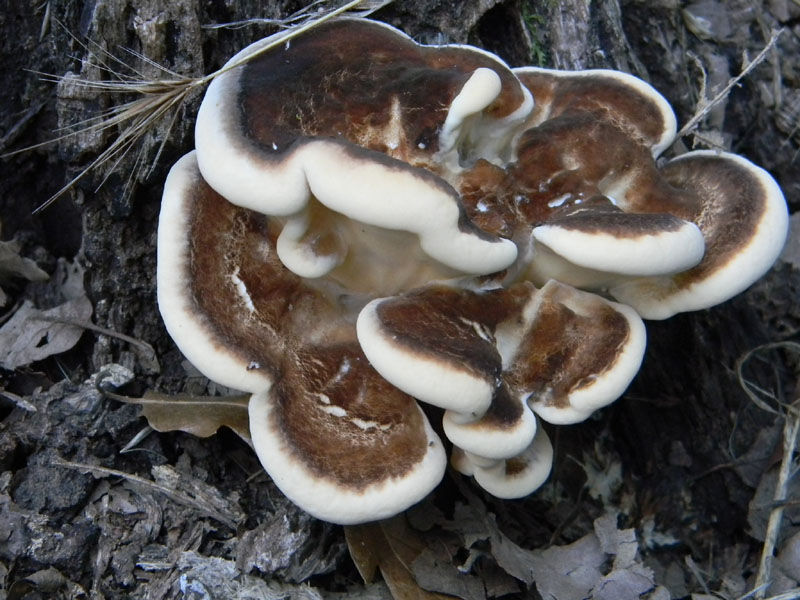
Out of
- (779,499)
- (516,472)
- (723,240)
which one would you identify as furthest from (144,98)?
(779,499)

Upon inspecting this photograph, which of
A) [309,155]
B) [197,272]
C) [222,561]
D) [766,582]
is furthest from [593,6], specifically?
[222,561]

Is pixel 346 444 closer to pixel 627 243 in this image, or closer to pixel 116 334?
pixel 627 243

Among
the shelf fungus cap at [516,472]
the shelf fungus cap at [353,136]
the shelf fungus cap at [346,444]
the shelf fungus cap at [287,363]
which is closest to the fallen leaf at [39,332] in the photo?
the shelf fungus cap at [287,363]

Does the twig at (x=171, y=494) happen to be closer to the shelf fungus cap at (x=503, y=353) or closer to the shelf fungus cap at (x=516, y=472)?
the shelf fungus cap at (x=516, y=472)

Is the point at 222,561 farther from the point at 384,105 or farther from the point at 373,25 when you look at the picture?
the point at 373,25

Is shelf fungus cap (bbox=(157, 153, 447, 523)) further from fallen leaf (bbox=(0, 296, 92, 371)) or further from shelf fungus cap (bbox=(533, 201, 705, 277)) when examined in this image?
fallen leaf (bbox=(0, 296, 92, 371))

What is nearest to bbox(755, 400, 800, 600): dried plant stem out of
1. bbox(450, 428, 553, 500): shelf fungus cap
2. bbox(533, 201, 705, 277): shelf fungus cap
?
bbox(450, 428, 553, 500): shelf fungus cap
